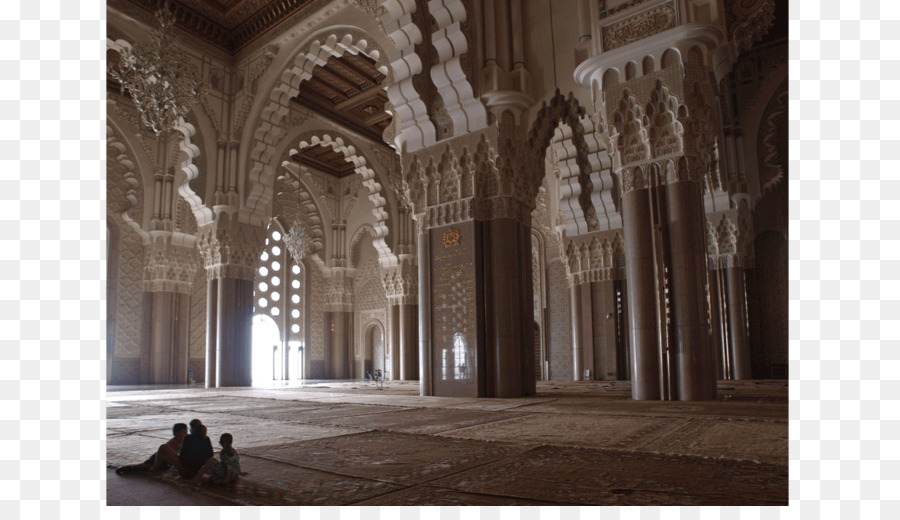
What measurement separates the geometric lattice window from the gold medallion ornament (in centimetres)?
1128

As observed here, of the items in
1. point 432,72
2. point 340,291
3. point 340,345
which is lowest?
point 340,345

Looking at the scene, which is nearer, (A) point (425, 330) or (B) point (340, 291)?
(A) point (425, 330)

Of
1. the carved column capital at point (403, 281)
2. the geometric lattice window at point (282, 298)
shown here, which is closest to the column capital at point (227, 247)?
the carved column capital at point (403, 281)

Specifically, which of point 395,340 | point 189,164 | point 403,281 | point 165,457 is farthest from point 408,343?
point 165,457

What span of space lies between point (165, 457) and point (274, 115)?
10.4m

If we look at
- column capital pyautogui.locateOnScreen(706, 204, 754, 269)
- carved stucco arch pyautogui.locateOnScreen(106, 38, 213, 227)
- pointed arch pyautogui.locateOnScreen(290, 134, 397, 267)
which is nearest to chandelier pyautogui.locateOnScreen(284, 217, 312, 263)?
pointed arch pyautogui.locateOnScreen(290, 134, 397, 267)

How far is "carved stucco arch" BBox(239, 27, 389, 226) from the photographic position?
10.7 m

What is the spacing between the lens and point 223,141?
1146 centimetres

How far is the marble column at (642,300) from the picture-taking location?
579 centimetres

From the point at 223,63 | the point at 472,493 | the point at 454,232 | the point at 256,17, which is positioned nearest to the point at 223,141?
the point at 223,63

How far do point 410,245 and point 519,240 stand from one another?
315 inches

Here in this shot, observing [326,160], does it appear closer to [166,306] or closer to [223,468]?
[166,306]

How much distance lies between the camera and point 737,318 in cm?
1132

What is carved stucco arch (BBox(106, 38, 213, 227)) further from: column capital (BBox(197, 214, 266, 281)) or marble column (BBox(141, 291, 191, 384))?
marble column (BBox(141, 291, 191, 384))
